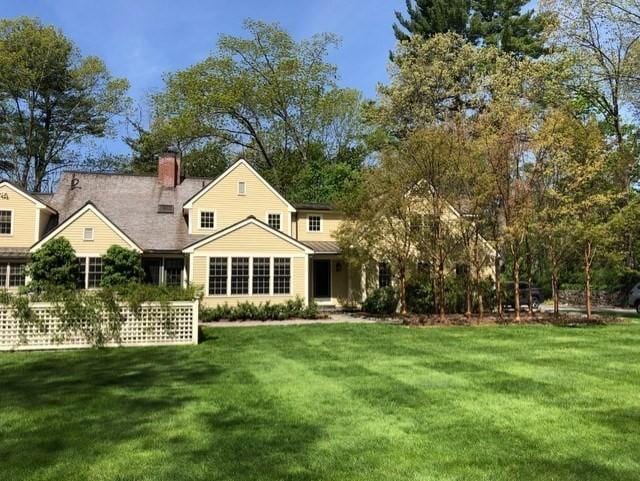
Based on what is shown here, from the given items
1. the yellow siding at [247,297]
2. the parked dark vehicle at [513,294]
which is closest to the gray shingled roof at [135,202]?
the yellow siding at [247,297]

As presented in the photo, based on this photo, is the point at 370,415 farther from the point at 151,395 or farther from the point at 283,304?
the point at 283,304

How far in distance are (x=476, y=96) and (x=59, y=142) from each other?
2919 cm

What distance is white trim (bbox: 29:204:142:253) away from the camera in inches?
826

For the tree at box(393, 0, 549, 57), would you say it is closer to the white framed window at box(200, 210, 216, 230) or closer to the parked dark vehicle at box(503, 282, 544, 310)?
the parked dark vehicle at box(503, 282, 544, 310)

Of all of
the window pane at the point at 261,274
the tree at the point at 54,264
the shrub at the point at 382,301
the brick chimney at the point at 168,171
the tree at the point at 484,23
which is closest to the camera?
the tree at the point at 54,264

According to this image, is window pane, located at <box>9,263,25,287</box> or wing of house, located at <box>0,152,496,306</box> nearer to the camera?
wing of house, located at <box>0,152,496,306</box>

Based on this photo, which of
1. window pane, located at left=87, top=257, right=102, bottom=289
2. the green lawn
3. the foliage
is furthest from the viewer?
window pane, located at left=87, top=257, right=102, bottom=289

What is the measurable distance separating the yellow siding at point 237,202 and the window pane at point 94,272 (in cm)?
418

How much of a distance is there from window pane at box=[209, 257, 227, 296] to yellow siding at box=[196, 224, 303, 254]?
47 cm

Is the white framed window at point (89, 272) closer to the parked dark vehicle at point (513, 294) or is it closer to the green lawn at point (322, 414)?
the green lawn at point (322, 414)

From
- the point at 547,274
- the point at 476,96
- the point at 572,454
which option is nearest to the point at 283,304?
the point at 572,454

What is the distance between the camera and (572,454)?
5.01m

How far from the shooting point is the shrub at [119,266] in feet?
67.6

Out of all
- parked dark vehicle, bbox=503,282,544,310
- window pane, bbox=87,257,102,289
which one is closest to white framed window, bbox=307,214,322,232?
parked dark vehicle, bbox=503,282,544,310
